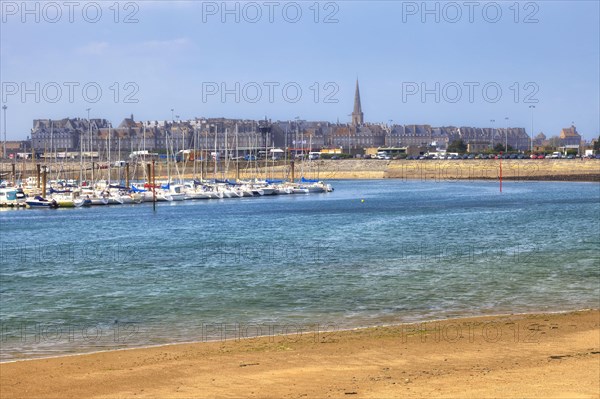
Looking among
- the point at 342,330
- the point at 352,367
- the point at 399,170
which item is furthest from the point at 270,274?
the point at 399,170

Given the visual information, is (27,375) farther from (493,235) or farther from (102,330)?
(493,235)

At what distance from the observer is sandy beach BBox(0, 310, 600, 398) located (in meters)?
12.5

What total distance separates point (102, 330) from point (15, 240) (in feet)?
89.7

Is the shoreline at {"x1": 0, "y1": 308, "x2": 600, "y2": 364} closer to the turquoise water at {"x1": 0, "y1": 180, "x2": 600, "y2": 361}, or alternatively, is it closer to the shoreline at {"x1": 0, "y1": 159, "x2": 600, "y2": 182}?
the turquoise water at {"x1": 0, "y1": 180, "x2": 600, "y2": 361}

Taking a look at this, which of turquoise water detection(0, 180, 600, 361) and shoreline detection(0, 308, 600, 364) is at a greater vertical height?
shoreline detection(0, 308, 600, 364)

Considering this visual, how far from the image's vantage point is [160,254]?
36.0 m

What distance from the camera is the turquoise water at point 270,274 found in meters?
19.4

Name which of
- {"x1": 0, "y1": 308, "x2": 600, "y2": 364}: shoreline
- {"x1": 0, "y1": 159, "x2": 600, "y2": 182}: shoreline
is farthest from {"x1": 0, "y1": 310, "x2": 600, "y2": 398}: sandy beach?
{"x1": 0, "y1": 159, "x2": 600, "y2": 182}: shoreline

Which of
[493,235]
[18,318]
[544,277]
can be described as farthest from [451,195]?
[18,318]

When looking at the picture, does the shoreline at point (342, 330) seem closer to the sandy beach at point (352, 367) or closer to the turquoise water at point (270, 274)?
the sandy beach at point (352, 367)

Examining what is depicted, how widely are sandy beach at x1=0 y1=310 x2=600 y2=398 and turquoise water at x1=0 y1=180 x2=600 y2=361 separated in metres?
1.42

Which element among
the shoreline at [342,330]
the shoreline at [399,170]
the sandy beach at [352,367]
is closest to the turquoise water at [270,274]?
the shoreline at [342,330]

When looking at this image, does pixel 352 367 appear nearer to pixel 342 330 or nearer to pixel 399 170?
pixel 342 330

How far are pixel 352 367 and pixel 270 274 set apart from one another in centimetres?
1415
